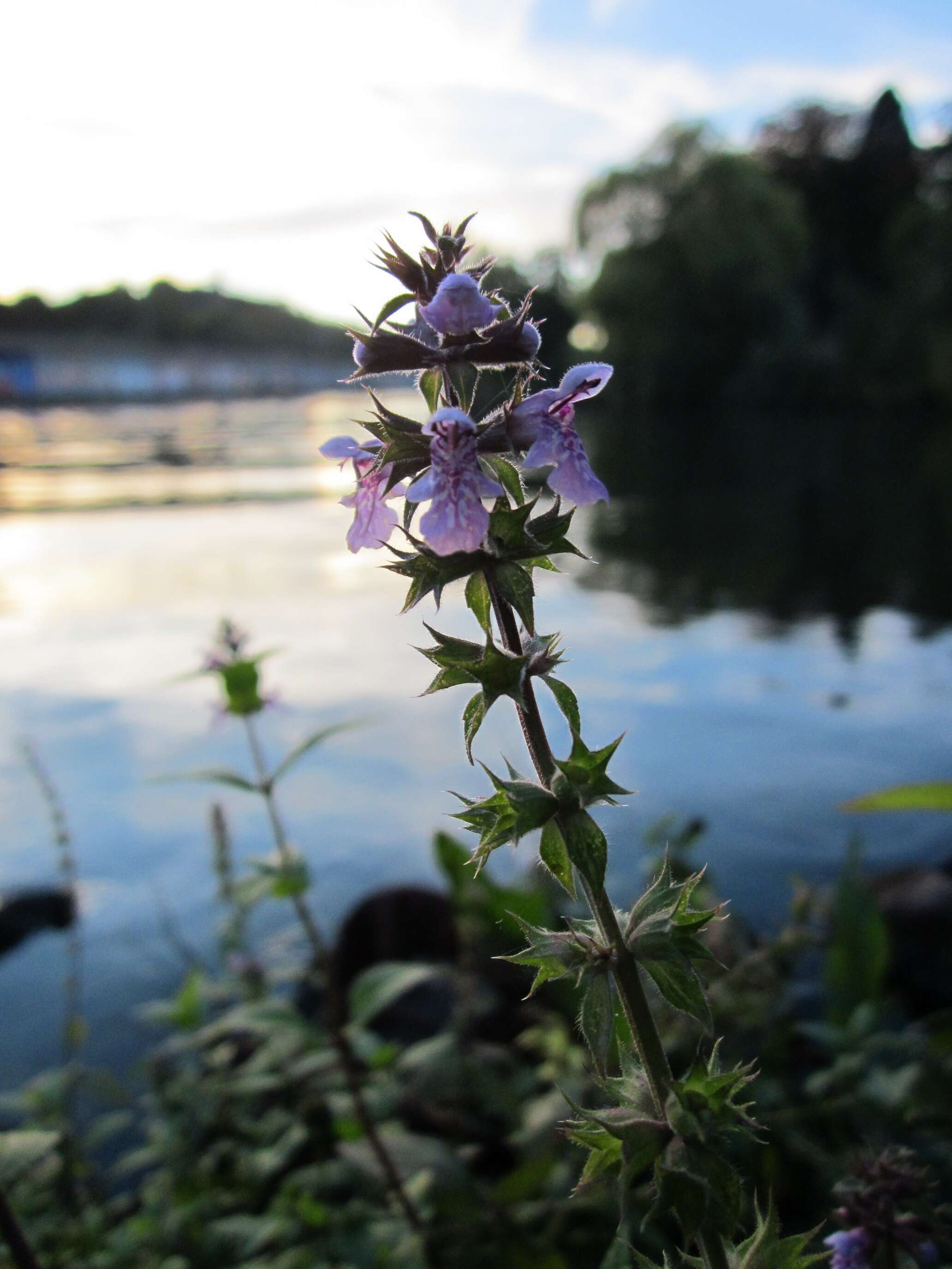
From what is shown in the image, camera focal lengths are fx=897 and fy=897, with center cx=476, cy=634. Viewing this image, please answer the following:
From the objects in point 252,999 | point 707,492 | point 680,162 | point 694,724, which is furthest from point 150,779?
point 680,162

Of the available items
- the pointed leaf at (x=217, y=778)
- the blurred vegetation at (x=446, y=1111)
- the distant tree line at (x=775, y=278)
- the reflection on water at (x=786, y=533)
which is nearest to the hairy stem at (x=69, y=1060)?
the blurred vegetation at (x=446, y=1111)

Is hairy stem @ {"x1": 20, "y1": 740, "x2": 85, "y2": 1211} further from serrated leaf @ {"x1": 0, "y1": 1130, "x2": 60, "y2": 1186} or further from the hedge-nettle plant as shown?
the hedge-nettle plant

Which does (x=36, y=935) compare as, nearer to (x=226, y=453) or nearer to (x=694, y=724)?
(x=694, y=724)

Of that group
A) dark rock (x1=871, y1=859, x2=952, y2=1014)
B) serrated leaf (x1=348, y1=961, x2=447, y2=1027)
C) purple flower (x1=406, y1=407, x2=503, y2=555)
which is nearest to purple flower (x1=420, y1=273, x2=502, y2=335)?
purple flower (x1=406, y1=407, x2=503, y2=555)

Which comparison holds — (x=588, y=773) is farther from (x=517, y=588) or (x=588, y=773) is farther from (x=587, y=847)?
(x=517, y=588)

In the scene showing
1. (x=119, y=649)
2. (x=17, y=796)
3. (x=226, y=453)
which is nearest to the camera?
(x=17, y=796)
